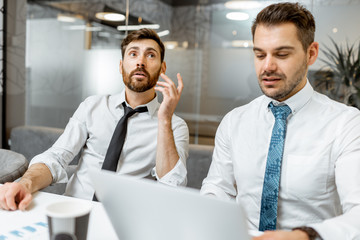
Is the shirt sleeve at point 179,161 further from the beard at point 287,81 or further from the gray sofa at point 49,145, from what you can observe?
the gray sofa at point 49,145

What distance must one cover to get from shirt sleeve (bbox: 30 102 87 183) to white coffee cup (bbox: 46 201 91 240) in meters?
1.02

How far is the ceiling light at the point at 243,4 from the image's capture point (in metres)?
3.78

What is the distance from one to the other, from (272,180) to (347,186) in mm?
287

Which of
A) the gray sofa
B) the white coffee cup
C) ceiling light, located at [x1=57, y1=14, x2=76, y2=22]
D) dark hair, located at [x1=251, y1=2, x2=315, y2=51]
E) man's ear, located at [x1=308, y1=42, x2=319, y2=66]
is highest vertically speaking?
ceiling light, located at [x1=57, y1=14, x2=76, y2=22]

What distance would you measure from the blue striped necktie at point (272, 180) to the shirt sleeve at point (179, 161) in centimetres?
45

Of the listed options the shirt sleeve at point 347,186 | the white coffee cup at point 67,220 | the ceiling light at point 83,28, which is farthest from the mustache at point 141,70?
the ceiling light at point 83,28

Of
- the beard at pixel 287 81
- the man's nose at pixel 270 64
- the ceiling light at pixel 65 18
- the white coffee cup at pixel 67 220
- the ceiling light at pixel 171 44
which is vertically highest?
the ceiling light at pixel 65 18

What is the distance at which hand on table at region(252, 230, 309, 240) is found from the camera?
0.83 meters

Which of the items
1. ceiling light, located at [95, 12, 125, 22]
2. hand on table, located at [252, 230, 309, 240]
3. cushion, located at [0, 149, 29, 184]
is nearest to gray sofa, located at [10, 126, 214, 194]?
cushion, located at [0, 149, 29, 184]

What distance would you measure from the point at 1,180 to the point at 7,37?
9.29ft

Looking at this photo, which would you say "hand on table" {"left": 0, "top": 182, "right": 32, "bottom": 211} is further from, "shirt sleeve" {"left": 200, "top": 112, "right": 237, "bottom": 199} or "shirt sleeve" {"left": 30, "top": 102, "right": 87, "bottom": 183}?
"shirt sleeve" {"left": 200, "top": 112, "right": 237, "bottom": 199}

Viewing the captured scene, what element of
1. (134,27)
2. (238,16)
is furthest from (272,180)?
(134,27)

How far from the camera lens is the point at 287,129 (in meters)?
1.44

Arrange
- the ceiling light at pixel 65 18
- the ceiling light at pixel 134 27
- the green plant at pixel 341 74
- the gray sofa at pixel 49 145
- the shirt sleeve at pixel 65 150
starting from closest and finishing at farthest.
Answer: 1. the shirt sleeve at pixel 65 150
2. the gray sofa at pixel 49 145
3. the green plant at pixel 341 74
4. the ceiling light at pixel 134 27
5. the ceiling light at pixel 65 18
